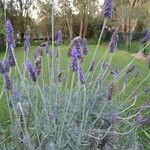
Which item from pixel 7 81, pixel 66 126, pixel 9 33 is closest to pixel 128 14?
pixel 66 126

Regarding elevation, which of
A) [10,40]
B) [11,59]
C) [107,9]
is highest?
[107,9]

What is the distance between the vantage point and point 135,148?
3.93m

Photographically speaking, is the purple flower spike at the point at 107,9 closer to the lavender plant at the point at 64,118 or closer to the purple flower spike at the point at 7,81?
the lavender plant at the point at 64,118

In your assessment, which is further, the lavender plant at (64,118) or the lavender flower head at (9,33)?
the lavender plant at (64,118)

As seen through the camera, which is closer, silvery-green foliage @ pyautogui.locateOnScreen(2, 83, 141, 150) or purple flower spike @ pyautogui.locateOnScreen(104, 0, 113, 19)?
purple flower spike @ pyautogui.locateOnScreen(104, 0, 113, 19)

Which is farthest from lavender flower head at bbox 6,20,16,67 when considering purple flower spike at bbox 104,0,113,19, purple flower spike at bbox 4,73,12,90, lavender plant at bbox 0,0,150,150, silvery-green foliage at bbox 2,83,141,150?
purple flower spike at bbox 104,0,113,19

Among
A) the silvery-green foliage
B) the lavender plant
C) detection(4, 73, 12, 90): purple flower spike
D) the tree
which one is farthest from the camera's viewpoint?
the tree

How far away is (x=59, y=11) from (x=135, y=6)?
725 cm

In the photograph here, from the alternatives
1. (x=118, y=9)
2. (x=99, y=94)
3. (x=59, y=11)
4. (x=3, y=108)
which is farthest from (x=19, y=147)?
(x=59, y=11)

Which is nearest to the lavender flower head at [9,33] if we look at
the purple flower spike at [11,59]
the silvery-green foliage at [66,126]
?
the purple flower spike at [11,59]

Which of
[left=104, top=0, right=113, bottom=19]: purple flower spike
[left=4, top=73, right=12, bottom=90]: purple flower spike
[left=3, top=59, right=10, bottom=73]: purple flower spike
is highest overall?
[left=104, top=0, right=113, bottom=19]: purple flower spike

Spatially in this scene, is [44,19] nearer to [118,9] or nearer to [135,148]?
[118,9]

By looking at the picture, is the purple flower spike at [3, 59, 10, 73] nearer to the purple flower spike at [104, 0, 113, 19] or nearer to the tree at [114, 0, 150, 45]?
the purple flower spike at [104, 0, 113, 19]

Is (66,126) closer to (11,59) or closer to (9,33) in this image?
(11,59)
